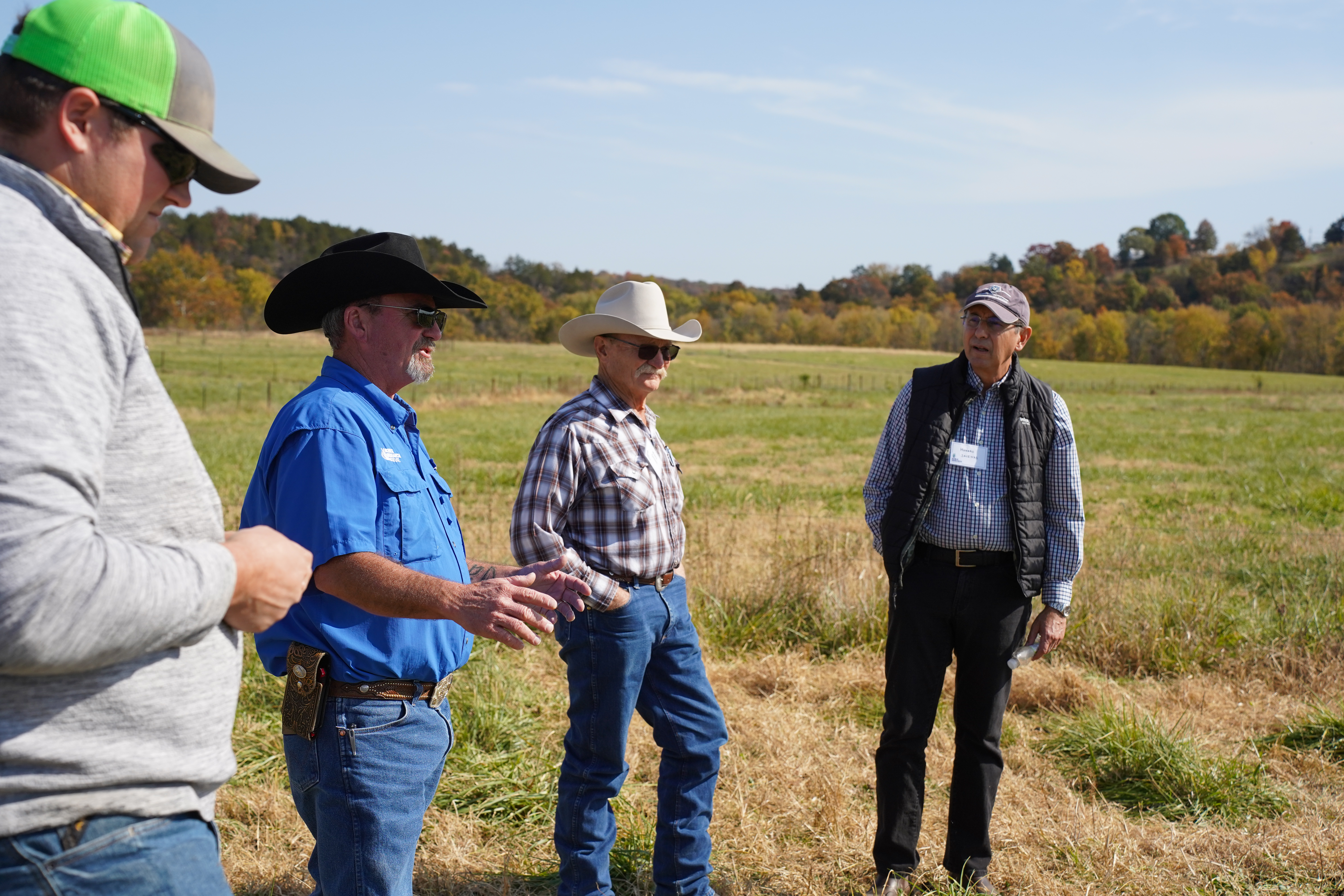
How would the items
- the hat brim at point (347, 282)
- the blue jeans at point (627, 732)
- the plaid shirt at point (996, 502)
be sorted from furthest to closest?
1. the plaid shirt at point (996, 502)
2. the blue jeans at point (627, 732)
3. the hat brim at point (347, 282)

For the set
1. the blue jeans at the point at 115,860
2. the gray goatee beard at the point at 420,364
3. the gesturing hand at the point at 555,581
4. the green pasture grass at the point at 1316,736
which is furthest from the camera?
the green pasture grass at the point at 1316,736

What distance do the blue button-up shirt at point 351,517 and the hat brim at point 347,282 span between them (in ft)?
0.80

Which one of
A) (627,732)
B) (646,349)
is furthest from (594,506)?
(627,732)

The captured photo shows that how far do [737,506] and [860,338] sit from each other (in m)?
107

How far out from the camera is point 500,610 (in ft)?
7.18

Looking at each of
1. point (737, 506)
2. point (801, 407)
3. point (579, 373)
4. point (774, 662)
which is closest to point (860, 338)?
point (579, 373)

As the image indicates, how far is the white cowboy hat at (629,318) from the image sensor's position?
12.3ft

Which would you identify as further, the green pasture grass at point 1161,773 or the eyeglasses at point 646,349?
the green pasture grass at point 1161,773

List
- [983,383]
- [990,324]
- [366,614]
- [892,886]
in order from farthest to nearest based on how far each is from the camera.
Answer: [983,383], [990,324], [892,886], [366,614]

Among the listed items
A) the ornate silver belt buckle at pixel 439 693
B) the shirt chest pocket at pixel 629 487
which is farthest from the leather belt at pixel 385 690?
the shirt chest pocket at pixel 629 487

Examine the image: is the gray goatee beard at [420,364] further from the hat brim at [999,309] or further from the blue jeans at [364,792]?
the hat brim at [999,309]

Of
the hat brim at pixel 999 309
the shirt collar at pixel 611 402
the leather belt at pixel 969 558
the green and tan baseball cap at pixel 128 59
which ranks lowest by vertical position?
the leather belt at pixel 969 558

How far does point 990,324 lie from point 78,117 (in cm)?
324

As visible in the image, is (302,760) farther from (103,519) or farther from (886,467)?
(886,467)
